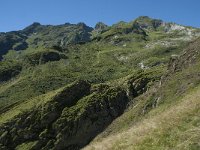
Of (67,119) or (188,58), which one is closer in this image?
(188,58)

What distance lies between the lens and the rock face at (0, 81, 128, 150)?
281ft

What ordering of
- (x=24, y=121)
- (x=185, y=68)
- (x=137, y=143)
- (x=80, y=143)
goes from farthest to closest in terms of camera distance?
(x=24, y=121)
(x=80, y=143)
(x=185, y=68)
(x=137, y=143)

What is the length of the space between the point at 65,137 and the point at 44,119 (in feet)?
31.6

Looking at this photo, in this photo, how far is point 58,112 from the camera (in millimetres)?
94375

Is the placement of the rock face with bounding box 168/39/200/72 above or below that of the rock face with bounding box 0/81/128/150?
above

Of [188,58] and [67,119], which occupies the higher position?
[188,58]

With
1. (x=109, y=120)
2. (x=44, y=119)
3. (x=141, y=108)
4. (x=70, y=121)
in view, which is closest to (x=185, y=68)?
(x=141, y=108)

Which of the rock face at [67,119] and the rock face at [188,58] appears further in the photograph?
the rock face at [67,119]

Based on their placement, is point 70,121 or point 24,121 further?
point 24,121

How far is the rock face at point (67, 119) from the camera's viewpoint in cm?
8550

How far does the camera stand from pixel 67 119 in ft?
294

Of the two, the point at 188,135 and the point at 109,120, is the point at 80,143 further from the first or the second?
the point at 188,135

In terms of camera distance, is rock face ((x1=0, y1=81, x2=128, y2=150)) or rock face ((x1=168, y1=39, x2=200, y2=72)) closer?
rock face ((x1=168, y1=39, x2=200, y2=72))

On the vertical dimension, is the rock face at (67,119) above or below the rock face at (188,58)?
below
